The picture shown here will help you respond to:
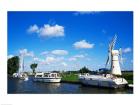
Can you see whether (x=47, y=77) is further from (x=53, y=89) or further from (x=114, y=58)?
(x=114, y=58)

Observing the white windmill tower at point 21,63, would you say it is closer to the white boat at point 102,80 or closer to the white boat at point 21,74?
the white boat at point 21,74

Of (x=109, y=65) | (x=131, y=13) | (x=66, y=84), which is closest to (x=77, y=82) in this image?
(x=66, y=84)

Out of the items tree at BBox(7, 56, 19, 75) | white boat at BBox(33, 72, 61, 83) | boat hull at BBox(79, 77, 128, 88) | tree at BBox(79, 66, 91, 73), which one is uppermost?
Answer: tree at BBox(7, 56, 19, 75)

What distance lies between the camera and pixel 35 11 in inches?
191

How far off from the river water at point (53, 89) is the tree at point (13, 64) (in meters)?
0.11

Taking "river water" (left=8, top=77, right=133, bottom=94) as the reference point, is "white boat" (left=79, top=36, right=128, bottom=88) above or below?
above

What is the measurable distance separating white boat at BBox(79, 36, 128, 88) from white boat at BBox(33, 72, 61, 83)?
33 cm

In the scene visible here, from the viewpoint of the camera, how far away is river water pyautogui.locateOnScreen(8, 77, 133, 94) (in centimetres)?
488

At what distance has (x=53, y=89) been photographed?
494 centimetres

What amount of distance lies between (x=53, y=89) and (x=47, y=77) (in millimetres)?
271

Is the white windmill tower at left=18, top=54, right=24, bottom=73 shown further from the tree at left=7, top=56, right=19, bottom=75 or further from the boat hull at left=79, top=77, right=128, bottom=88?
the boat hull at left=79, top=77, right=128, bottom=88

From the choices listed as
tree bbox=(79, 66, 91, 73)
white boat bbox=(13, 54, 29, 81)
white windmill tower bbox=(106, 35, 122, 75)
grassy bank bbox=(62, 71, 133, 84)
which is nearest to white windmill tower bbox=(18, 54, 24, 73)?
→ white boat bbox=(13, 54, 29, 81)

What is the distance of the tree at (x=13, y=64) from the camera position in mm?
4844

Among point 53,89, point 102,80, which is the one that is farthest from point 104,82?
point 53,89
